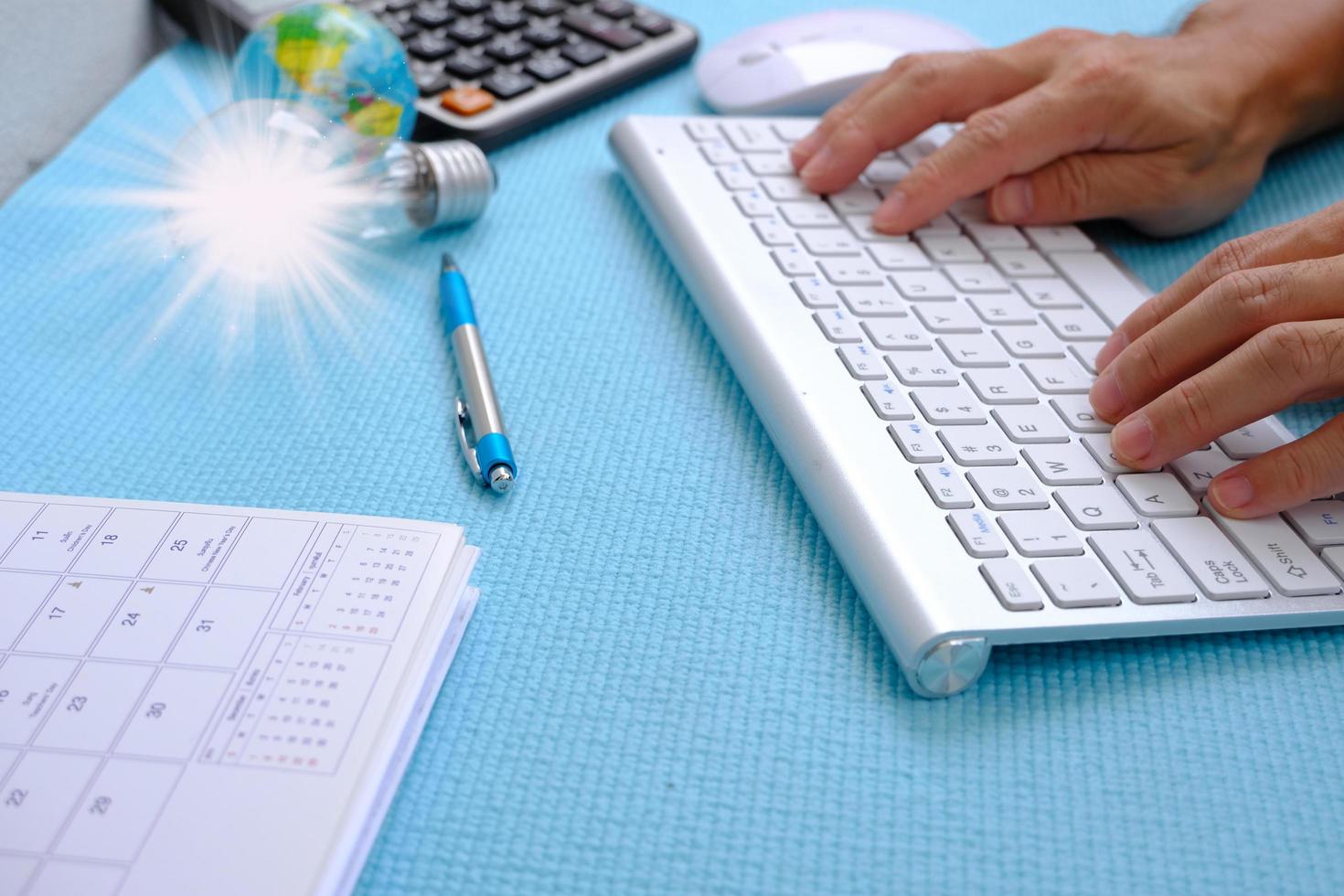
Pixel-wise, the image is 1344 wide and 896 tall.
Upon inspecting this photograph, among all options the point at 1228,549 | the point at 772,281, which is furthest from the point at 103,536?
the point at 1228,549

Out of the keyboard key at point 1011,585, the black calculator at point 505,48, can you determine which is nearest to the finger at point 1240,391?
the keyboard key at point 1011,585

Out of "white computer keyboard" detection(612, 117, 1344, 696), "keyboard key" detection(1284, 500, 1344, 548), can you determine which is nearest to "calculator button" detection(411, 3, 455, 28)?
"white computer keyboard" detection(612, 117, 1344, 696)

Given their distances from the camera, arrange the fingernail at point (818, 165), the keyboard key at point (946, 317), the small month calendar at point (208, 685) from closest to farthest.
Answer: the small month calendar at point (208, 685) → the keyboard key at point (946, 317) → the fingernail at point (818, 165)

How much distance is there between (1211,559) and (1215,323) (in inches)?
4.8

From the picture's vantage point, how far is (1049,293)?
572mm

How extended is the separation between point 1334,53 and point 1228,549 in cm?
47

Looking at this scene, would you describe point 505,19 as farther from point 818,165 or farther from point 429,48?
point 818,165

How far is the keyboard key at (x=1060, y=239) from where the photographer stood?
62 cm

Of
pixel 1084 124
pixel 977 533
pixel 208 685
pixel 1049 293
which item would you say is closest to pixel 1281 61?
pixel 1084 124

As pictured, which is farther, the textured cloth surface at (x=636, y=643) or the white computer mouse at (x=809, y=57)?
the white computer mouse at (x=809, y=57)

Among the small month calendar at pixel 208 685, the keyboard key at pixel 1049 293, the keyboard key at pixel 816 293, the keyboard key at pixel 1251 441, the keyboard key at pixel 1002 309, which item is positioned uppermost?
the small month calendar at pixel 208 685

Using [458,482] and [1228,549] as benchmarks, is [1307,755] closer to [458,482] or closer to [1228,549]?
[1228,549]

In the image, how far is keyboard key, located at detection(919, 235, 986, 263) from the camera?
0.60 m

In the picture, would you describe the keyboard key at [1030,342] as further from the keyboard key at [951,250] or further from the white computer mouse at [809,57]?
the white computer mouse at [809,57]
